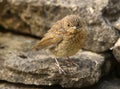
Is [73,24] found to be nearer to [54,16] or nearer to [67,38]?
[67,38]

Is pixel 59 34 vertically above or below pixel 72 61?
above

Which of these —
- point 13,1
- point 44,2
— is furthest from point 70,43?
point 13,1

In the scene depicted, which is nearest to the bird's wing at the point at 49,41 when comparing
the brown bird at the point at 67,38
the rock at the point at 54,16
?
the brown bird at the point at 67,38

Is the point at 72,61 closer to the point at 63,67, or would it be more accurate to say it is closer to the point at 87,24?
the point at 63,67

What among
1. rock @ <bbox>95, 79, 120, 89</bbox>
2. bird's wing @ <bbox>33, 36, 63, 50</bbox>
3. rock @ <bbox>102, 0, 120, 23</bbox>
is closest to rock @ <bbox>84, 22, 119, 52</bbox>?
rock @ <bbox>102, 0, 120, 23</bbox>

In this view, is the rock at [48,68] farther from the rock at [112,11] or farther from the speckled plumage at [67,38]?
the rock at [112,11]

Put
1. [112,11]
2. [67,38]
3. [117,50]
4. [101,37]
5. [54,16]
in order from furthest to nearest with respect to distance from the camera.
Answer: [54,16]
[112,11]
[101,37]
[117,50]
[67,38]

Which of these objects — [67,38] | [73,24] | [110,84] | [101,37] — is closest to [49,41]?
[67,38]

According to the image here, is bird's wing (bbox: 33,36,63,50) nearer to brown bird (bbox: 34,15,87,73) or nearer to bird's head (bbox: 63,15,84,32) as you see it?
brown bird (bbox: 34,15,87,73)
